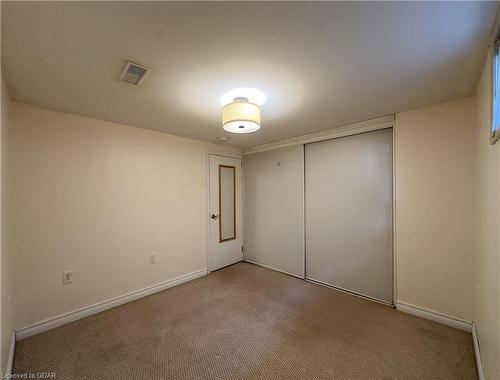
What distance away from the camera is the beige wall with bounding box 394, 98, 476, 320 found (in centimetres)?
205

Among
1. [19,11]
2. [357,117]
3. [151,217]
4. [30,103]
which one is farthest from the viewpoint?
[151,217]

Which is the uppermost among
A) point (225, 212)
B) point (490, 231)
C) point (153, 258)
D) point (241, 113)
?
point (241, 113)

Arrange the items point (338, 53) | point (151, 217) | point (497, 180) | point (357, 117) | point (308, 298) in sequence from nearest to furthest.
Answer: point (497, 180), point (338, 53), point (357, 117), point (308, 298), point (151, 217)

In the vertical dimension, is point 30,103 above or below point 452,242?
above

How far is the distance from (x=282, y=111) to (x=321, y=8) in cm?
130

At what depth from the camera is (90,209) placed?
2.46 meters

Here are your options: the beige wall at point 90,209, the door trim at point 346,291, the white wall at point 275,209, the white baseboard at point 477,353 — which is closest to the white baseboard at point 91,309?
the beige wall at point 90,209

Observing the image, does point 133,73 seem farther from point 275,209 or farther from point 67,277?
point 275,209

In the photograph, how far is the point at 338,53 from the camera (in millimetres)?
1385

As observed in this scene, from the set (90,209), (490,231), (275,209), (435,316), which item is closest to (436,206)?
(490,231)

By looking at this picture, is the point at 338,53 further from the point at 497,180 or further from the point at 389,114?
the point at 389,114

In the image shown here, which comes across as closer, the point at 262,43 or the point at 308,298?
the point at 262,43

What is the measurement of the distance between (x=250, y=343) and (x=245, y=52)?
2.29 m

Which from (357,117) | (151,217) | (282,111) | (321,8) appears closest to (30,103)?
(151,217)
